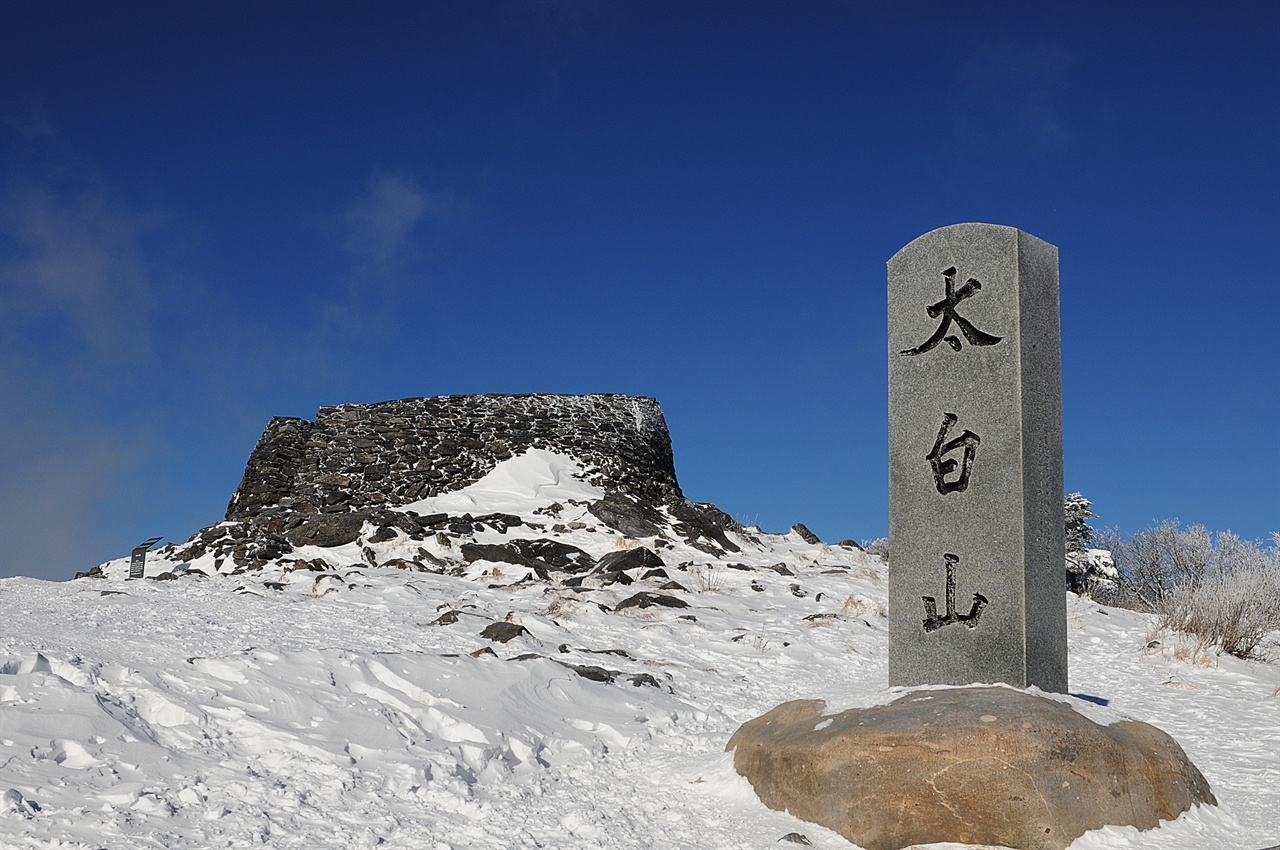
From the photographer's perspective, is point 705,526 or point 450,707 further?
point 705,526

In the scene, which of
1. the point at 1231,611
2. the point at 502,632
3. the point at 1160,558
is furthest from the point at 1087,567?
the point at 502,632

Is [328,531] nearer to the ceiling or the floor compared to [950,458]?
nearer to the ceiling

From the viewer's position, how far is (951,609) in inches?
233

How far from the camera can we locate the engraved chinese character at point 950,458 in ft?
19.3

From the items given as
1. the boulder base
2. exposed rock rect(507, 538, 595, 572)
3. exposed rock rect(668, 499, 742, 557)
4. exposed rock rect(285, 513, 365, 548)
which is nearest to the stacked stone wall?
exposed rock rect(668, 499, 742, 557)

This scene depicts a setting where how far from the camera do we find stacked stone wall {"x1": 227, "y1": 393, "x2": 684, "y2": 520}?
1884cm

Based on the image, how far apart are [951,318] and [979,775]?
9.32ft

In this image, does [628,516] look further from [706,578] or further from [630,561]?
[706,578]

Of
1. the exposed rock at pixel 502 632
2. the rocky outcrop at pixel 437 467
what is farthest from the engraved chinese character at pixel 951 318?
the rocky outcrop at pixel 437 467

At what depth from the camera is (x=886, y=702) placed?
16.6 ft

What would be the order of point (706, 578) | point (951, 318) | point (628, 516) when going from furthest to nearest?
point (628, 516)
point (706, 578)
point (951, 318)

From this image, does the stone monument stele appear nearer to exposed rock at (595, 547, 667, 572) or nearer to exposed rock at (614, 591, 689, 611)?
exposed rock at (614, 591, 689, 611)

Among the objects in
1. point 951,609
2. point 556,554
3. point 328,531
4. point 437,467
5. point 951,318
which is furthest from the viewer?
point 437,467

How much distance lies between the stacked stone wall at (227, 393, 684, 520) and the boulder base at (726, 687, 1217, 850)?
14.2 m
